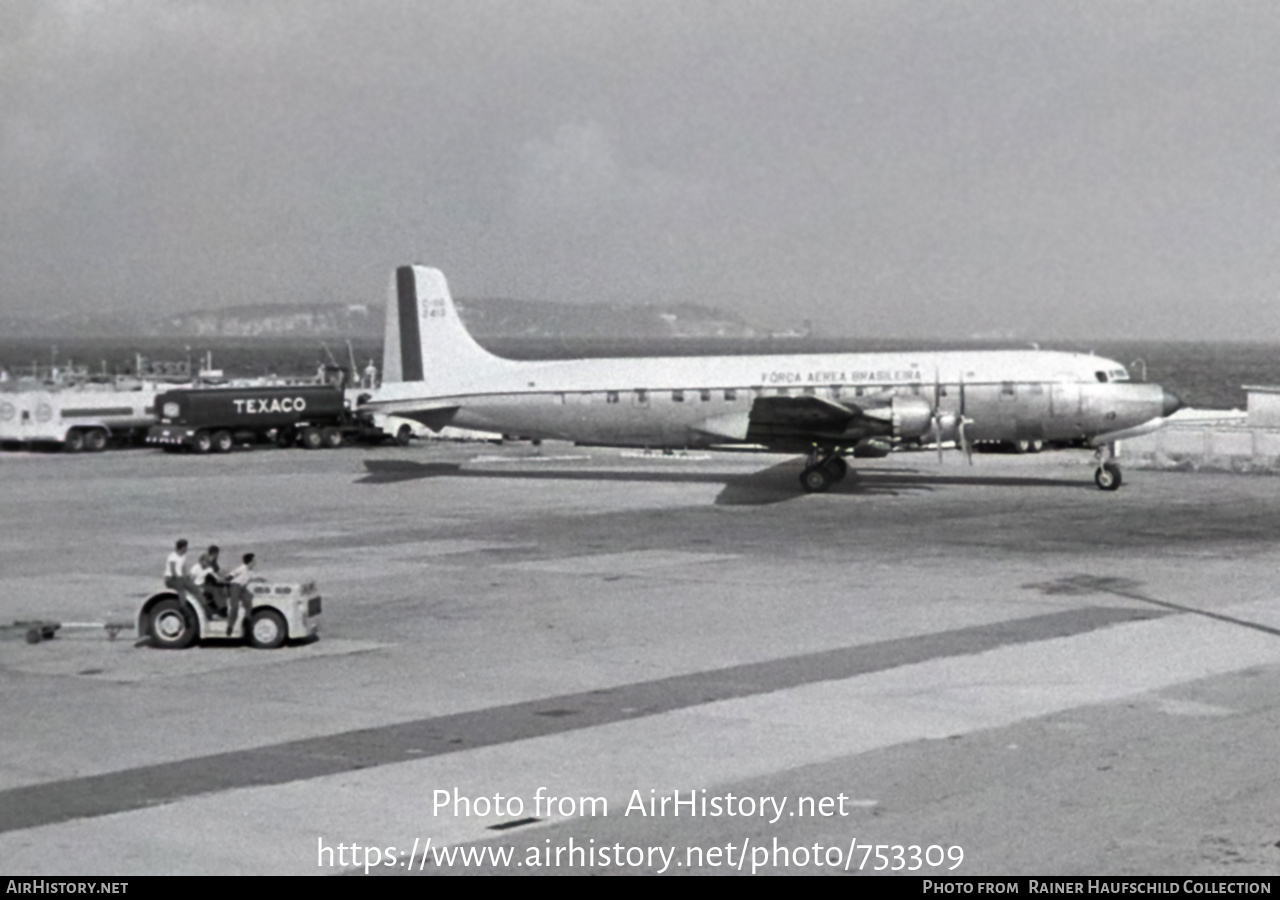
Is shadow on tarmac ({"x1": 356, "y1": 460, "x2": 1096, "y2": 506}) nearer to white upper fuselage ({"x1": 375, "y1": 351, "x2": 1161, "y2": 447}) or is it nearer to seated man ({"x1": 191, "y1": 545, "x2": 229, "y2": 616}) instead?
white upper fuselage ({"x1": 375, "y1": 351, "x2": 1161, "y2": 447})

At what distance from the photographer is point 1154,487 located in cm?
5088

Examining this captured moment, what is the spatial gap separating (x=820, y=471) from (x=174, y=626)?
28.5 meters

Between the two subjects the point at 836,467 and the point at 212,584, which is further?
the point at 836,467

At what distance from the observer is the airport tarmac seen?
14.2 meters

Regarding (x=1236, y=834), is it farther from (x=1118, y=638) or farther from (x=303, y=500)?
(x=303, y=500)

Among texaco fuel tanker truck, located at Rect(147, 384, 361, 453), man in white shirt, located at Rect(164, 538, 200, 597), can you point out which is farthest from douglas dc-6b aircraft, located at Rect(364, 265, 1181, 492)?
man in white shirt, located at Rect(164, 538, 200, 597)

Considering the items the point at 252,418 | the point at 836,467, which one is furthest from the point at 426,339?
the point at 252,418

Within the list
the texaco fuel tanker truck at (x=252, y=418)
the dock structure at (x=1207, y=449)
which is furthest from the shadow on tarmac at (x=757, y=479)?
the texaco fuel tanker truck at (x=252, y=418)

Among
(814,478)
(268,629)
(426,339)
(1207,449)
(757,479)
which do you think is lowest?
(268,629)

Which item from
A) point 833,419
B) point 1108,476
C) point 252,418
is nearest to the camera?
point 833,419

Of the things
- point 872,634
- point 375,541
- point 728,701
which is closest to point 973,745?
point 728,701

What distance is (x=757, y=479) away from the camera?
176ft

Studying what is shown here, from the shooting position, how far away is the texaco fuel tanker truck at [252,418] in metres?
69.3

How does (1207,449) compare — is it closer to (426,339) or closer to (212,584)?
(426,339)
